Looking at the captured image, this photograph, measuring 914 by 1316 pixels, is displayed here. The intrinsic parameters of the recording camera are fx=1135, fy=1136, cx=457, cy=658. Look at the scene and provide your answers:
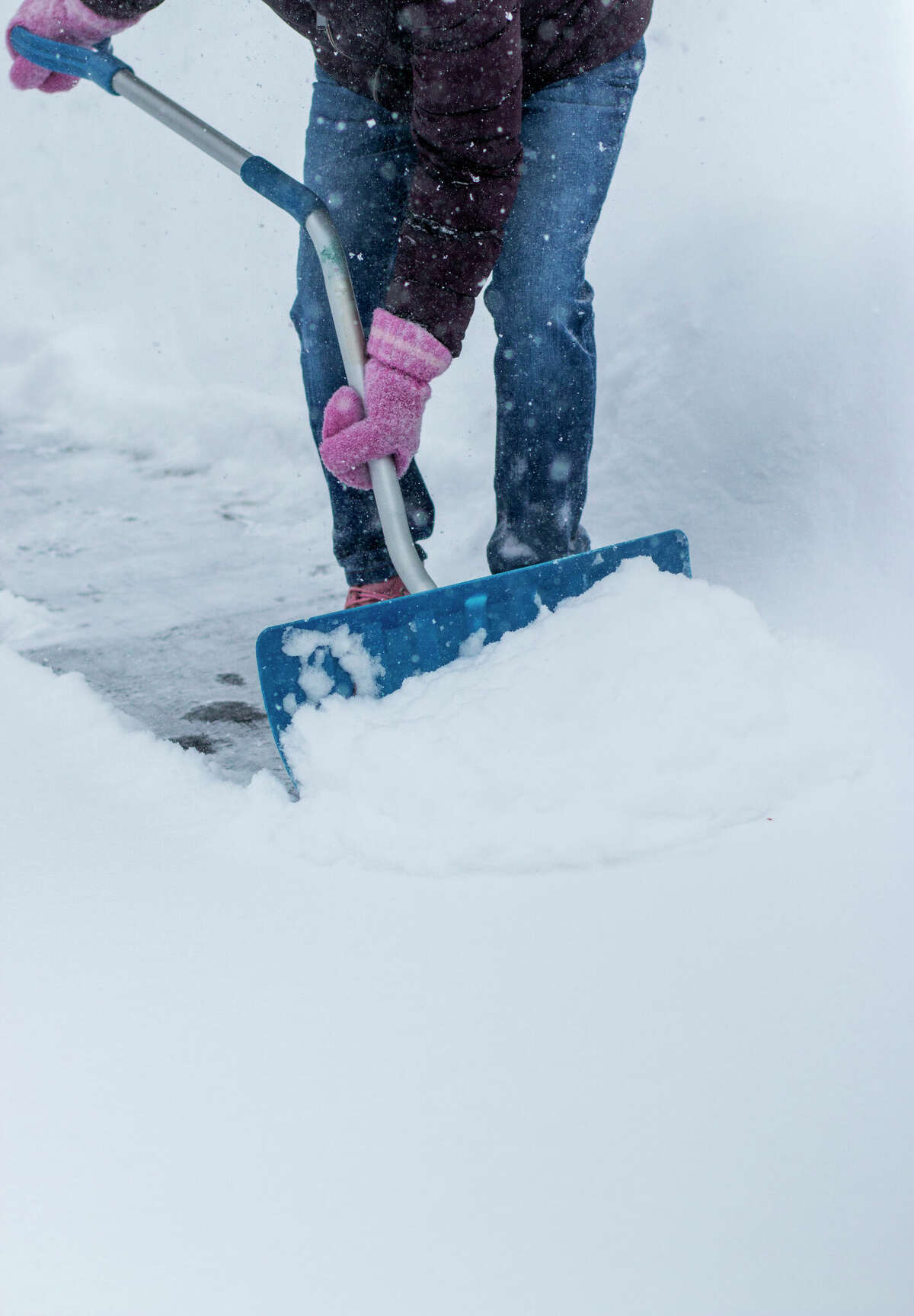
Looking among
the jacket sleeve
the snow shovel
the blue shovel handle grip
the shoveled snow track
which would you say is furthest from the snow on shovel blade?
the blue shovel handle grip

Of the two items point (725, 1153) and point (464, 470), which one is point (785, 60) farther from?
point (725, 1153)

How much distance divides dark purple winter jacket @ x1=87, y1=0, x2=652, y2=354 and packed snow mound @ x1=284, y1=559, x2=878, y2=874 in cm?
38

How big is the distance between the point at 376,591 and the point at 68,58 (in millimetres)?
841

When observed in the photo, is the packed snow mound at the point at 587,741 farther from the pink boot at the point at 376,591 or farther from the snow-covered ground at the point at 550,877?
the pink boot at the point at 376,591

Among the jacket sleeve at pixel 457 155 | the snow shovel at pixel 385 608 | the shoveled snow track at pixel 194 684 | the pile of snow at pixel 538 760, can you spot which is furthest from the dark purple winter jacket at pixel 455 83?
the shoveled snow track at pixel 194 684

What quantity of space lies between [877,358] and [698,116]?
0.96 meters

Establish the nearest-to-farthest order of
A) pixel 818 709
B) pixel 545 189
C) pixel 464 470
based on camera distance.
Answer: pixel 818 709 → pixel 545 189 → pixel 464 470

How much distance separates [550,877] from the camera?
1.03 m

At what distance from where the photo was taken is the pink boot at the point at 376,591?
1.49 metres

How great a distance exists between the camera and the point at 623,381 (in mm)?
2287

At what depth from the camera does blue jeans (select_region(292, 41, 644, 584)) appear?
4.36ft

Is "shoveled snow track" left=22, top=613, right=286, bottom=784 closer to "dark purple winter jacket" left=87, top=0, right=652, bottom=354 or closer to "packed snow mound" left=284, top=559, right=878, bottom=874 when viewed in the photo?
"packed snow mound" left=284, top=559, right=878, bottom=874

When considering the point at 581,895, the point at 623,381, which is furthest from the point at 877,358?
the point at 581,895

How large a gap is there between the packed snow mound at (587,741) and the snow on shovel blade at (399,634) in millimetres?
18
